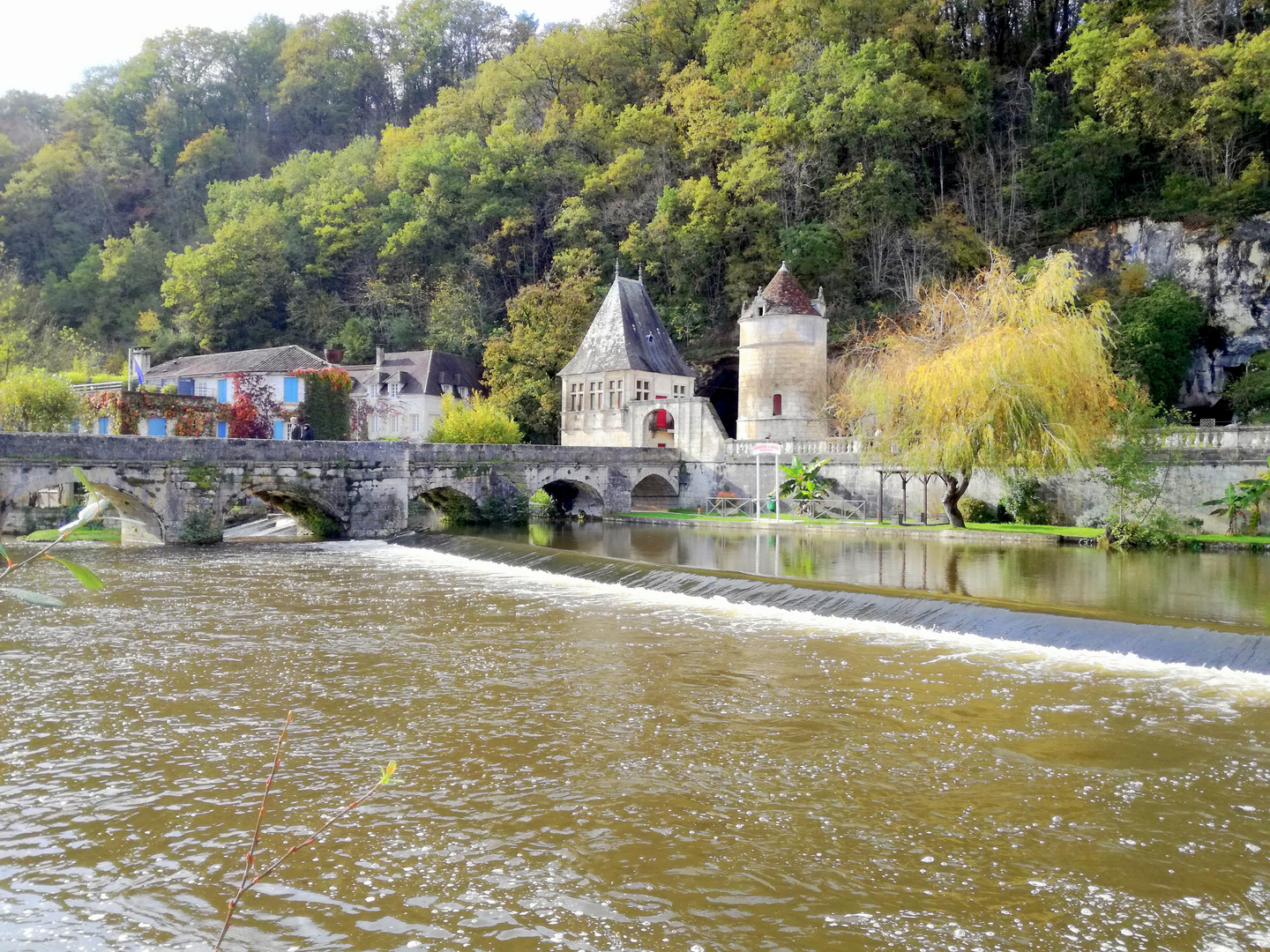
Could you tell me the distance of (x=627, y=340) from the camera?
43594 millimetres

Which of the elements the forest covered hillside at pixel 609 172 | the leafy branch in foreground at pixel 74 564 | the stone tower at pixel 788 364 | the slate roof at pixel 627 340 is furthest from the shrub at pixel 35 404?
the leafy branch in foreground at pixel 74 564

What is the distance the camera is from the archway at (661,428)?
44312 millimetres

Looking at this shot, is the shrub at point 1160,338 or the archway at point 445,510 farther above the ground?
the shrub at point 1160,338

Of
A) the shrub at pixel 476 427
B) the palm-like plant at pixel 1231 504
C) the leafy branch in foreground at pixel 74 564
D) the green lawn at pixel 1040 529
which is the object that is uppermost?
the shrub at pixel 476 427

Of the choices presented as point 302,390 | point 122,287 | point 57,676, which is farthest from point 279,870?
point 122,287

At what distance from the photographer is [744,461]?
3841cm

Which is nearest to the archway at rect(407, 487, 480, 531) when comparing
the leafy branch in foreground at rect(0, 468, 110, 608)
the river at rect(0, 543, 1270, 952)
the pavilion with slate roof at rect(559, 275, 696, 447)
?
the pavilion with slate roof at rect(559, 275, 696, 447)

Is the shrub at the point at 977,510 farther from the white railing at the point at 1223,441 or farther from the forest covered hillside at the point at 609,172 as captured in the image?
the forest covered hillside at the point at 609,172

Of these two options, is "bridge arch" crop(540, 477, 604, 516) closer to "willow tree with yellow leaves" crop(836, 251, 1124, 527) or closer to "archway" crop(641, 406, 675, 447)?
"archway" crop(641, 406, 675, 447)

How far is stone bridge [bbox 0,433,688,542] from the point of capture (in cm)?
2730

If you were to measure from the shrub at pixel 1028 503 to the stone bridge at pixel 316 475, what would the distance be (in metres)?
13.5

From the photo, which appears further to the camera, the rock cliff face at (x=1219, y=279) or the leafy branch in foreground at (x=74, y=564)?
the rock cliff face at (x=1219, y=279)

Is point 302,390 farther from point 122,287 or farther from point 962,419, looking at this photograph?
point 962,419

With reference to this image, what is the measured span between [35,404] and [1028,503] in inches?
1404
